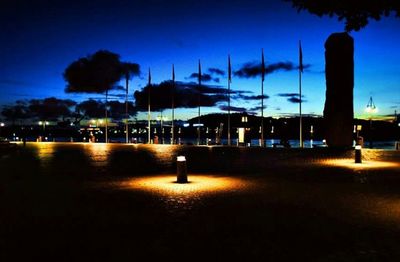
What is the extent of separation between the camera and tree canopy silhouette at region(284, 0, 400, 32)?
9688 millimetres

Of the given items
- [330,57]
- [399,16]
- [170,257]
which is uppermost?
[330,57]

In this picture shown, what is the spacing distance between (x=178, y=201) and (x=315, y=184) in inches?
211

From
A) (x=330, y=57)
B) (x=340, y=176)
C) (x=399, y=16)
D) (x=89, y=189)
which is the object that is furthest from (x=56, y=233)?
(x=330, y=57)

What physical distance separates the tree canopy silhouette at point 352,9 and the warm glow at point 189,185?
5.41 m

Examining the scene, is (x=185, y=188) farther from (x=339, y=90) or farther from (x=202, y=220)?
(x=339, y=90)

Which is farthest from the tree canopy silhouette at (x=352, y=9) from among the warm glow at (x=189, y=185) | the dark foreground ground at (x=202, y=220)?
the warm glow at (x=189, y=185)

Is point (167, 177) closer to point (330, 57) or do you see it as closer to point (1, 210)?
point (1, 210)

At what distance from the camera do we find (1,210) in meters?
10.3

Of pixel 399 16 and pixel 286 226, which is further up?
pixel 399 16

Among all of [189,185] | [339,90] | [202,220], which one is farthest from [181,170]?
[339,90]

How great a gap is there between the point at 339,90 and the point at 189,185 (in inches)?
1200

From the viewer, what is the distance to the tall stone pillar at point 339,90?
136 feet

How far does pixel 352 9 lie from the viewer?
Answer: 32.9ft

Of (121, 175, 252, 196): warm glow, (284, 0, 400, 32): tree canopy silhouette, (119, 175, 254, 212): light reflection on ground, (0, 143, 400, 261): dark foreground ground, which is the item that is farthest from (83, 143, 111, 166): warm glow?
(284, 0, 400, 32): tree canopy silhouette
